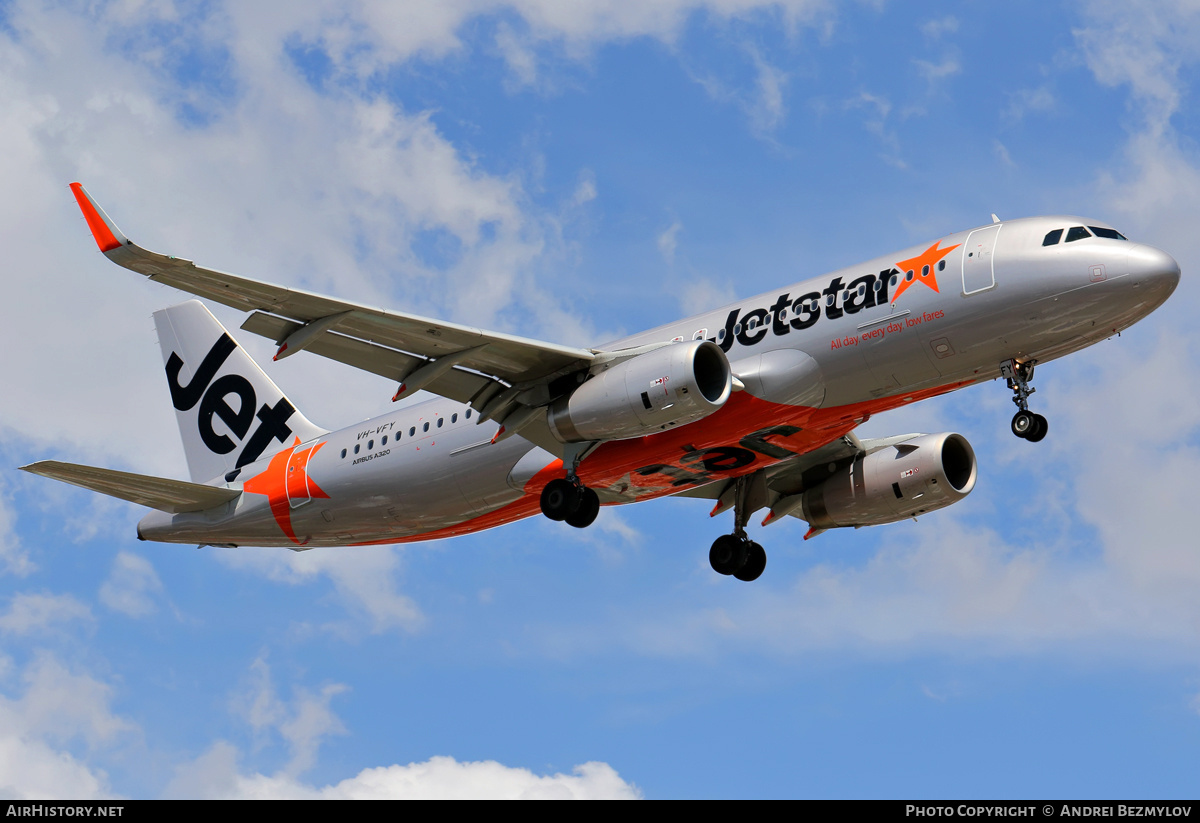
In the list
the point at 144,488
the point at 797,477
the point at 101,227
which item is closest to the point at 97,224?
the point at 101,227

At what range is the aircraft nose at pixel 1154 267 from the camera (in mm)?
25375

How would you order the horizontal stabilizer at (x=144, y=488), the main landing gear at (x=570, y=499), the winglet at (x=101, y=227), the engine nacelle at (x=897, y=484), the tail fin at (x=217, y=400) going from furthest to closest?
the tail fin at (x=217, y=400), the engine nacelle at (x=897, y=484), the horizontal stabilizer at (x=144, y=488), the main landing gear at (x=570, y=499), the winglet at (x=101, y=227)

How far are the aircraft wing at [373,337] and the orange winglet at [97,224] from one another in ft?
0.06

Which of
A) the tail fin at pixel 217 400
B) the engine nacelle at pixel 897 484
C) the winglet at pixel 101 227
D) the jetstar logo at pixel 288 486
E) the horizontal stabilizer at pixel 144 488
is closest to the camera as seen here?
the winglet at pixel 101 227

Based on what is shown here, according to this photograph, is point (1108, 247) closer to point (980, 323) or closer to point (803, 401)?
point (980, 323)

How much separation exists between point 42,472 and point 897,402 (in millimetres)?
18513

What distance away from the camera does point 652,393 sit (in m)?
27.5

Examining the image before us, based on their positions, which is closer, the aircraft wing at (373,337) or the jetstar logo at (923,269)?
the aircraft wing at (373,337)

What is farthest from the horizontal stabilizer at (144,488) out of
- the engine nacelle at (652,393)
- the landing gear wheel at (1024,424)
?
the landing gear wheel at (1024,424)

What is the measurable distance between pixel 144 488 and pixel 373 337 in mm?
9513

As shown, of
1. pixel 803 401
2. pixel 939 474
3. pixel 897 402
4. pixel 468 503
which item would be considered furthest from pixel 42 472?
pixel 939 474

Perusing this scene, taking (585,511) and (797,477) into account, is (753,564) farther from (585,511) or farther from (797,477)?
(585,511)

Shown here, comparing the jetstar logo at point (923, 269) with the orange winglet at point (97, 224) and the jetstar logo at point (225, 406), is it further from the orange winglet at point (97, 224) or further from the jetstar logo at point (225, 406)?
the jetstar logo at point (225, 406)

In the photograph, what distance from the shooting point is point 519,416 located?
3030cm
